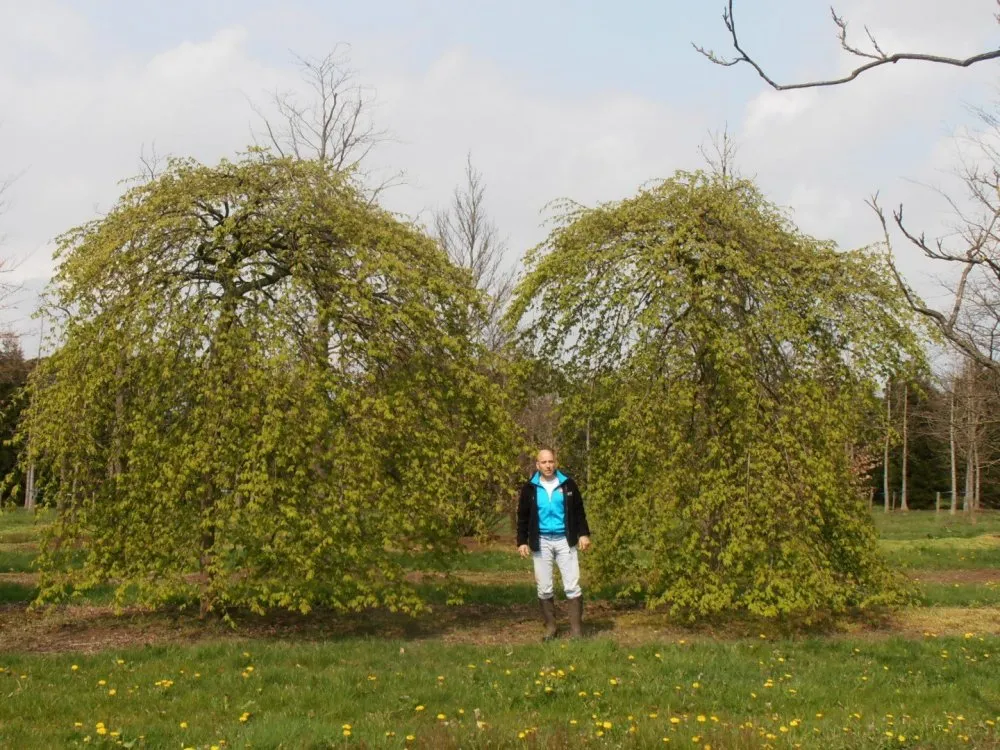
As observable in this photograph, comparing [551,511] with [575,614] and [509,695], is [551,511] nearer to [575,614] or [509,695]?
[575,614]

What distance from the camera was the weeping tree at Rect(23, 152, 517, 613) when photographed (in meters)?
7.37

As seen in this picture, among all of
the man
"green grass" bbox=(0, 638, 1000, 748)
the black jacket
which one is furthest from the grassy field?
the black jacket

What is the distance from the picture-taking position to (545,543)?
25.7 ft

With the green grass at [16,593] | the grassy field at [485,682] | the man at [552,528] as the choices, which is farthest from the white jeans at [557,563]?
the green grass at [16,593]

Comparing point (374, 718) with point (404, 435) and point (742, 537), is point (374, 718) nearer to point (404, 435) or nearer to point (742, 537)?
point (404, 435)

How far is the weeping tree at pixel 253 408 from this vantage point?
7.37m

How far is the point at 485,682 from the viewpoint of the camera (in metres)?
5.89

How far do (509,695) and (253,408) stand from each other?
335 centimetres

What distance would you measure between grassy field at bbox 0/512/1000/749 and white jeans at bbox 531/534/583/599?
1.81 ft

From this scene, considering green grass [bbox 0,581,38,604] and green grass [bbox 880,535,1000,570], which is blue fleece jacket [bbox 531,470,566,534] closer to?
green grass [bbox 0,581,38,604]

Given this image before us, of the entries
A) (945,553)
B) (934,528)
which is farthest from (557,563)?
(934,528)

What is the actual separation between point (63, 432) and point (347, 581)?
9.46 feet

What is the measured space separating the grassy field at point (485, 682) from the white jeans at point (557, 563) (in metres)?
0.55

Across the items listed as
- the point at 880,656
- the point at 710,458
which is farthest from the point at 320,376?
the point at 880,656
